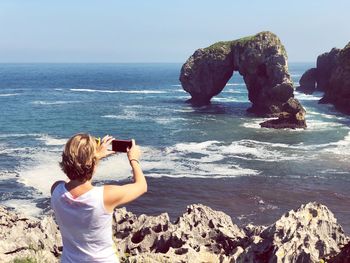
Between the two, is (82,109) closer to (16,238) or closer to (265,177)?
(265,177)

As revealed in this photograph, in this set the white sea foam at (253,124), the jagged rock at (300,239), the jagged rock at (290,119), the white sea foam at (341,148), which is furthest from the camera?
the white sea foam at (253,124)

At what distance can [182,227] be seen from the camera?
14352 mm

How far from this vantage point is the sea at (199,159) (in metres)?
33.2

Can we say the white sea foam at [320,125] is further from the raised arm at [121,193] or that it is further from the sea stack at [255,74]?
the raised arm at [121,193]

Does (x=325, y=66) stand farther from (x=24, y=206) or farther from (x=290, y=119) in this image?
(x=24, y=206)

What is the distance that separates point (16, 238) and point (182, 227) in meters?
4.76

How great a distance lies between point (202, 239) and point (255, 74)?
228 feet

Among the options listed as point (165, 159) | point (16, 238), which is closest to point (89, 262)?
point (16, 238)

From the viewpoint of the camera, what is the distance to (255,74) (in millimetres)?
81062

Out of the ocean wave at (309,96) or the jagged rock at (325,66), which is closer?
the ocean wave at (309,96)

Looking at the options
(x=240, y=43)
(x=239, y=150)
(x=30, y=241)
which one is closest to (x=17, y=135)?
(x=239, y=150)

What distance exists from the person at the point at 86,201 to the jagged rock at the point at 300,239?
6.01 meters

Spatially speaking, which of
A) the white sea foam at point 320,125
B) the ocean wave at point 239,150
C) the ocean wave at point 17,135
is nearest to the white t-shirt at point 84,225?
the ocean wave at point 239,150

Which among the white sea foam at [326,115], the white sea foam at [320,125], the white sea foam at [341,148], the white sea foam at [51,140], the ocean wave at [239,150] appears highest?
the white sea foam at [326,115]
